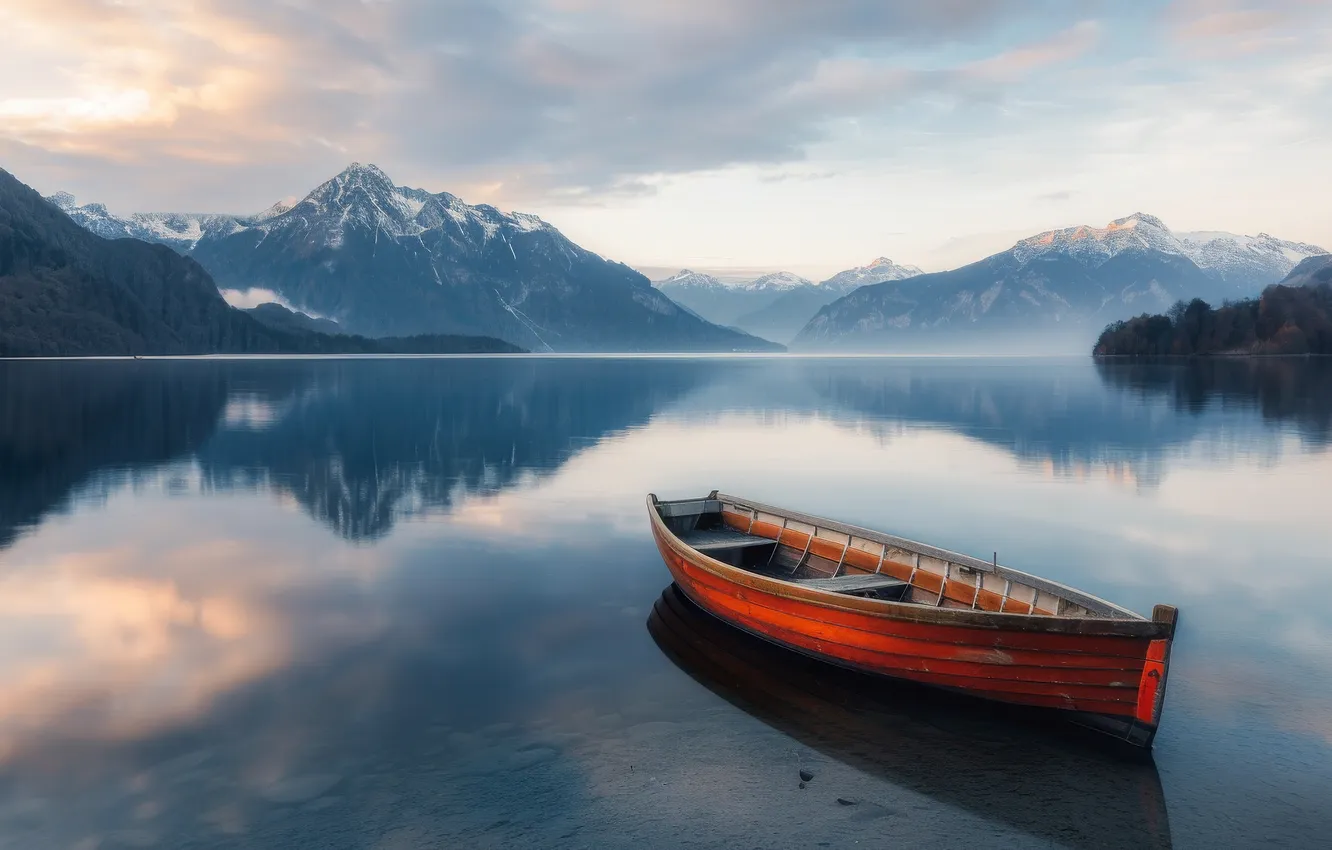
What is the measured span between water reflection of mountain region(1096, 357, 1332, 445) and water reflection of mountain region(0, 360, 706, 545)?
53.8 m

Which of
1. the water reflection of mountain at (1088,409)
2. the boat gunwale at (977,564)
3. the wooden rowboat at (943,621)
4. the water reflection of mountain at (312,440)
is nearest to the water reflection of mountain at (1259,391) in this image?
the water reflection of mountain at (1088,409)

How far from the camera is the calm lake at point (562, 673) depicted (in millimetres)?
12539

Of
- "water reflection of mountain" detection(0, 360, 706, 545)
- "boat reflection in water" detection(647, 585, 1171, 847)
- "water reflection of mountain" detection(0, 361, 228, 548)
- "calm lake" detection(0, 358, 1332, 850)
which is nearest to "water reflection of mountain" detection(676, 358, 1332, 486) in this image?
"calm lake" detection(0, 358, 1332, 850)

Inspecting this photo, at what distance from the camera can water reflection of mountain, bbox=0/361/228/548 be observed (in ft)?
131

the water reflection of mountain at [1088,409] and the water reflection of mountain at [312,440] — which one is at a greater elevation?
the water reflection of mountain at [1088,409]

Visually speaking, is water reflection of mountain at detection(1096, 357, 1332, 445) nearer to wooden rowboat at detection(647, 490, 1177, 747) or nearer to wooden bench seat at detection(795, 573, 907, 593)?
wooden rowboat at detection(647, 490, 1177, 747)

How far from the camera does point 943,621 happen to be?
1541 centimetres

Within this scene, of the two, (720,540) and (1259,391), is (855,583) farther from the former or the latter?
(1259,391)

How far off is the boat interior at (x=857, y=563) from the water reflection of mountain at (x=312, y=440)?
1343 centimetres

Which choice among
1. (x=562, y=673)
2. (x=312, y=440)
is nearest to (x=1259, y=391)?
(x=312, y=440)

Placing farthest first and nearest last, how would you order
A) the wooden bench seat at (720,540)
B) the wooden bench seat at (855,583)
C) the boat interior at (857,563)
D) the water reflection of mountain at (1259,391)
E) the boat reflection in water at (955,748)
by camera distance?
the water reflection of mountain at (1259,391), the wooden bench seat at (720,540), the wooden bench seat at (855,583), the boat interior at (857,563), the boat reflection in water at (955,748)

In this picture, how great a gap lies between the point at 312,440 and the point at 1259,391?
340 feet

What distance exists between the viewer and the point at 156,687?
1716 centimetres

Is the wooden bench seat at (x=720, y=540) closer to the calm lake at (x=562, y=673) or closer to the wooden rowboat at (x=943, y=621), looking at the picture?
the wooden rowboat at (x=943, y=621)
